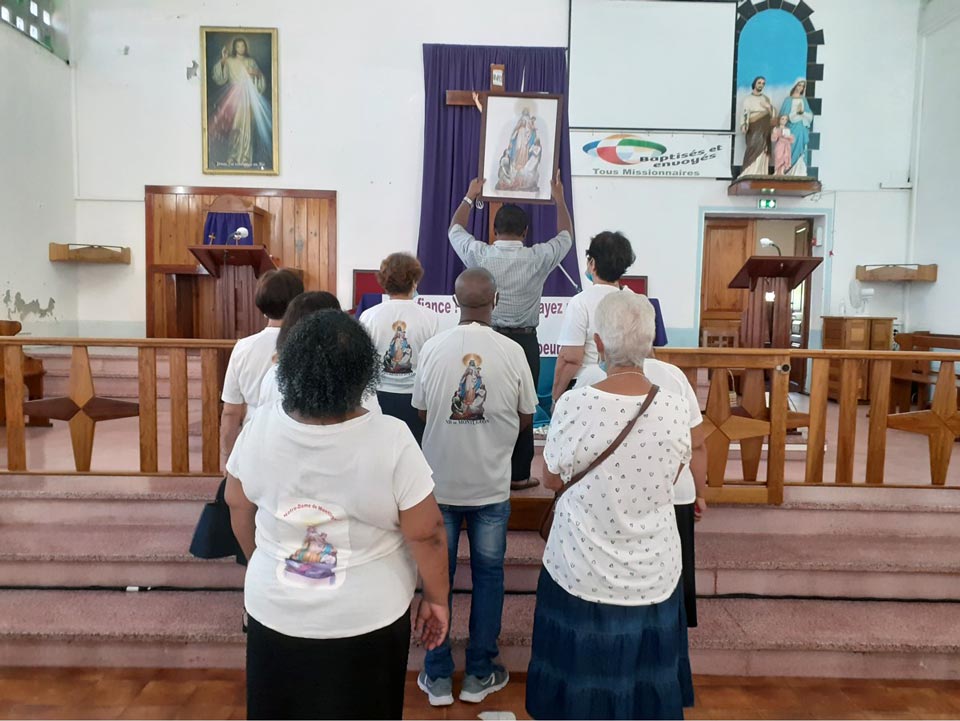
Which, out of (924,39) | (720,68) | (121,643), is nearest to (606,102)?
Result: (720,68)

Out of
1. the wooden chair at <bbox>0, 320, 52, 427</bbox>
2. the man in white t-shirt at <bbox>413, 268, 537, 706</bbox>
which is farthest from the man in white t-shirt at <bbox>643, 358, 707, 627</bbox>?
the wooden chair at <bbox>0, 320, 52, 427</bbox>

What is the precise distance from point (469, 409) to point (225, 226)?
5.47 metres

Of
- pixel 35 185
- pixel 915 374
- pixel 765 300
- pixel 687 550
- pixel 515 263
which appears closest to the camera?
pixel 687 550

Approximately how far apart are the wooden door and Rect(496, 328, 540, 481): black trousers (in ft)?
16.6

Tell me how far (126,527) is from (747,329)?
11.3 feet

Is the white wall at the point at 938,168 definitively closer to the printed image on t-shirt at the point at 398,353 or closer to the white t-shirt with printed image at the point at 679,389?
the white t-shirt with printed image at the point at 679,389

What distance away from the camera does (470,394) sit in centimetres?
198

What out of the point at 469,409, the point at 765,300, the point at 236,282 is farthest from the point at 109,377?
the point at 765,300

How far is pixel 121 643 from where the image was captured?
2543mm

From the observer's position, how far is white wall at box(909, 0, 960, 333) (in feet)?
21.6

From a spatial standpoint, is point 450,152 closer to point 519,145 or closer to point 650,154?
point 650,154

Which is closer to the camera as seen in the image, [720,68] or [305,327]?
[305,327]

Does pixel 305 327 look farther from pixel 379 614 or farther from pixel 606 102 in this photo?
pixel 606 102

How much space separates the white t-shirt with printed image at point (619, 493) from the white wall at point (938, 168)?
261 inches
